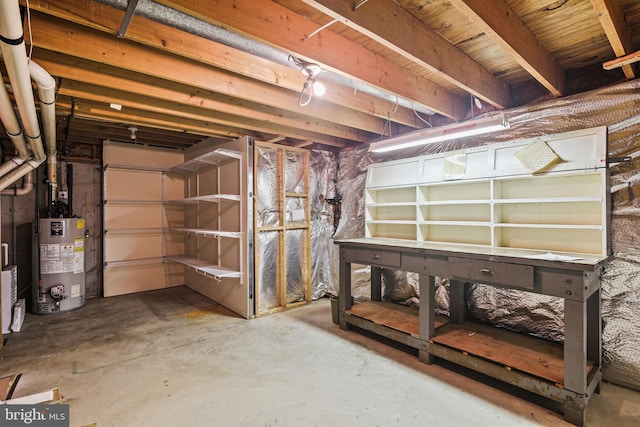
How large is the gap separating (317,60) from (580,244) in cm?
233

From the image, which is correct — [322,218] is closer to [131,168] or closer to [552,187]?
[552,187]

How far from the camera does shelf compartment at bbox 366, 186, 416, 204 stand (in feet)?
11.3

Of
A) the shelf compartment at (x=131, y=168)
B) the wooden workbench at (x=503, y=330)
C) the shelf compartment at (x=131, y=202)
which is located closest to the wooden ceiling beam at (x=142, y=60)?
the wooden workbench at (x=503, y=330)

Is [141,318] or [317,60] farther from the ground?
[317,60]

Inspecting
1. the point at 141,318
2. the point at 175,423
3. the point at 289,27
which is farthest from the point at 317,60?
the point at 141,318

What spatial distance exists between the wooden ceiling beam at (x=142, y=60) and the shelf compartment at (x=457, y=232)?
1812mm

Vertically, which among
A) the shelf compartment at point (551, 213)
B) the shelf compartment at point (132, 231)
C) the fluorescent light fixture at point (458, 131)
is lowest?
the shelf compartment at point (132, 231)

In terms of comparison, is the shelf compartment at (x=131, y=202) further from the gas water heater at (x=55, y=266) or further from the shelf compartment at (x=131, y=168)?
the gas water heater at (x=55, y=266)

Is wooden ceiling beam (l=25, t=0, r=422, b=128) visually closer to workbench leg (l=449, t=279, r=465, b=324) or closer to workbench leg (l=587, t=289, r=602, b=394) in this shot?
workbench leg (l=449, t=279, r=465, b=324)

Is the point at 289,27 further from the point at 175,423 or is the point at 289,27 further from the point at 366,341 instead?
Result: the point at 366,341

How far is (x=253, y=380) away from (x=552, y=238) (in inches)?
102

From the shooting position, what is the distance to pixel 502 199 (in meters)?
2.64

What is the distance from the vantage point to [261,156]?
12.6 feet

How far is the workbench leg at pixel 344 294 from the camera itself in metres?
3.25
